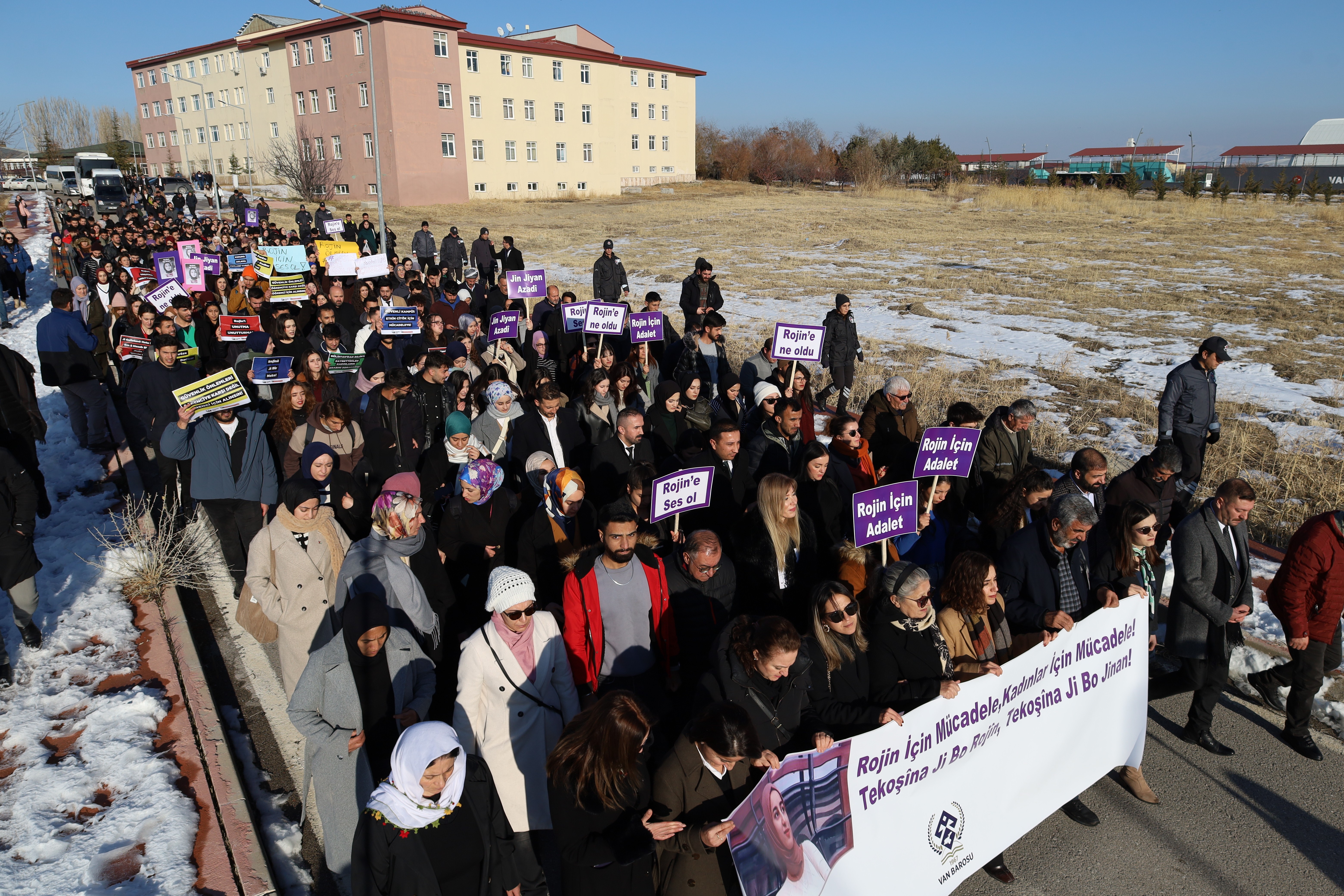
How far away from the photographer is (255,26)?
72.3 meters

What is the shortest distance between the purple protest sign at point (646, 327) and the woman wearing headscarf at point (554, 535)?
14.1ft

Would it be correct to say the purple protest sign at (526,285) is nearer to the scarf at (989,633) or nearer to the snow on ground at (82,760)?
the snow on ground at (82,760)

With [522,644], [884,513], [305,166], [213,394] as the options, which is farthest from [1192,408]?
[305,166]

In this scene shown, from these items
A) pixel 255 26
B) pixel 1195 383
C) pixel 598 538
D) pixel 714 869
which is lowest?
pixel 714 869

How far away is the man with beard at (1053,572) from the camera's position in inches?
195

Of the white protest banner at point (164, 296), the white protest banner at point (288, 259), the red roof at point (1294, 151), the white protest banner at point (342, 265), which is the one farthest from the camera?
the red roof at point (1294, 151)

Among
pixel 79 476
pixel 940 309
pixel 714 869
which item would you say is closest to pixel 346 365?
pixel 79 476

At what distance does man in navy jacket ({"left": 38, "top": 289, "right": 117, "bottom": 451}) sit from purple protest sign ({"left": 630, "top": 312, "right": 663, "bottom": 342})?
21.3 feet

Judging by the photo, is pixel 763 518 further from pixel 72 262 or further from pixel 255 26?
pixel 255 26

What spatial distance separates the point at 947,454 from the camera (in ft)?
20.2

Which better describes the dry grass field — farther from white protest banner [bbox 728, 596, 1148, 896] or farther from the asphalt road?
white protest banner [bbox 728, 596, 1148, 896]

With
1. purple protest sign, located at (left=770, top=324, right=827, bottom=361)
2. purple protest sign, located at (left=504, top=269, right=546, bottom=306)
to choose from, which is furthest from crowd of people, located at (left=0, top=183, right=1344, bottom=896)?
purple protest sign, located at (left=504, top=269, right=546, bottom=306)

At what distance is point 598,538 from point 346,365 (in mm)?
4574

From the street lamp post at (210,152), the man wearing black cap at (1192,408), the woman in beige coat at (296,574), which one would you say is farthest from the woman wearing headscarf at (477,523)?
the street lamp post at (210,152)
